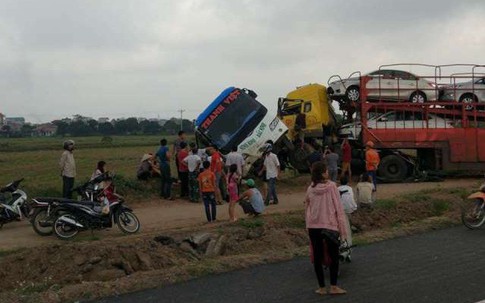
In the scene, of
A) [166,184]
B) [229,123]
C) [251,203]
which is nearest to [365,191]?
[251,203]

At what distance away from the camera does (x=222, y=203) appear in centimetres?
1556

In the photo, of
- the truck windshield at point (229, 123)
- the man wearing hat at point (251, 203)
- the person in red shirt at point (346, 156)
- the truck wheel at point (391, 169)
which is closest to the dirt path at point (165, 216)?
the man wearing hat at point (251, 203)

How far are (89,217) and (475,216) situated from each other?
24.0 feet

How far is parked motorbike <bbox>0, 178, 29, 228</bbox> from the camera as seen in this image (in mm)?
11953

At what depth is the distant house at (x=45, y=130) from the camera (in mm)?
105481

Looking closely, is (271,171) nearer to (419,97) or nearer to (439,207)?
(439,207)

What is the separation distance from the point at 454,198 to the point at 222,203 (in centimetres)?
588

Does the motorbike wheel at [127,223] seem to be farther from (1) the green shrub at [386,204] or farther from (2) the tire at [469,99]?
(2) the tire at [469,99]

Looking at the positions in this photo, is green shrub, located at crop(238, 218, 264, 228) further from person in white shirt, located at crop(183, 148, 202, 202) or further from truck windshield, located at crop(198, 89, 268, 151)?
truck windshield, located at crop(198, 89, 268, 151)

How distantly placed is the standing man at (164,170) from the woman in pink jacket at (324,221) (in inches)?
352

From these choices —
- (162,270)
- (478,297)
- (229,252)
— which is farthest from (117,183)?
(478,297)

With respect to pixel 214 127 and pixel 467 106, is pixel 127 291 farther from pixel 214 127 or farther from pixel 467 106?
pixel 467 106

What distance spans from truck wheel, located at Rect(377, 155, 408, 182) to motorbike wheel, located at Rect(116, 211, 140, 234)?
10.9 m

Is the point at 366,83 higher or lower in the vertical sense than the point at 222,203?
higher
